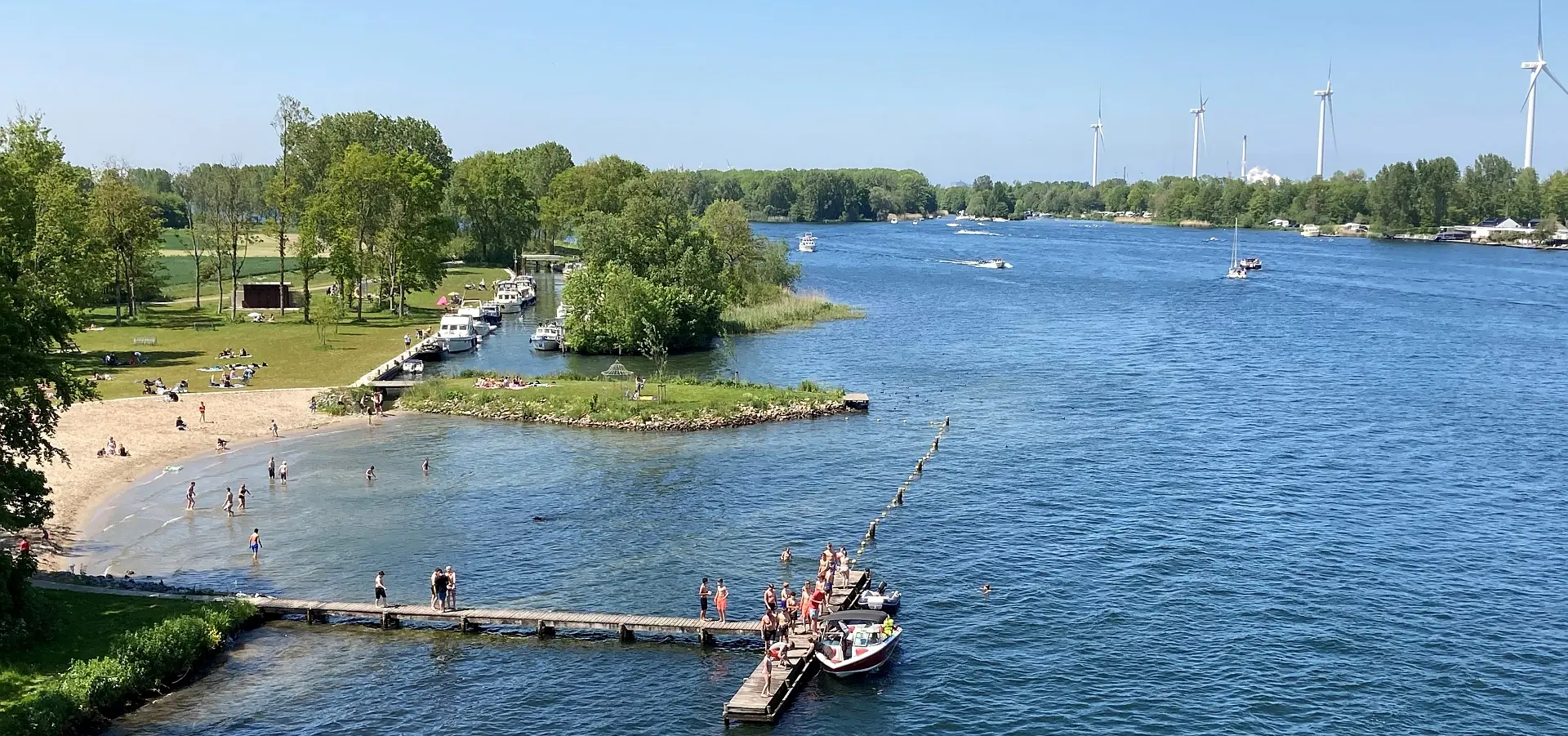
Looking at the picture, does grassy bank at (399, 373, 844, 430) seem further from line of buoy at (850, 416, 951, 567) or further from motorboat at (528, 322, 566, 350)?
motorboat at (528, 322, 566, 350)

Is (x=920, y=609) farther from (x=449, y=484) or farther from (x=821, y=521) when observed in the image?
(x=449, y=484)

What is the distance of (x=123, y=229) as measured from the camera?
11425 cm

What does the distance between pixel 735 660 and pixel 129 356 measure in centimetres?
7132

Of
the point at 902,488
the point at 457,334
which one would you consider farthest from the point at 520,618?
the point at 457,334

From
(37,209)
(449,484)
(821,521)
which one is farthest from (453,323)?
(821,521)

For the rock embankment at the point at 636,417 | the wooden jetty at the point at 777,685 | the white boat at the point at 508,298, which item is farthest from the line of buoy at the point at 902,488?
the white boat at the point at 508,298

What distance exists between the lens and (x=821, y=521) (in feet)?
201

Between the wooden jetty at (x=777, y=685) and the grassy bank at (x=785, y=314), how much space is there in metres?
80.4

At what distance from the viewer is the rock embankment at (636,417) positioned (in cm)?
8162

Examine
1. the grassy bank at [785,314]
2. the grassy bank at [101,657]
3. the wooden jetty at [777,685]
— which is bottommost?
the wooden jetty at [777,685]

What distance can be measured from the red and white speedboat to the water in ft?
2.32

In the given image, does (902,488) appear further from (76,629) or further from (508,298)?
(508,298)

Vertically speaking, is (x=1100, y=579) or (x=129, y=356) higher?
(x=129, y=356)

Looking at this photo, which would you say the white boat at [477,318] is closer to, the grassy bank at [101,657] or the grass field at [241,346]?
the grass field at [241,346]
